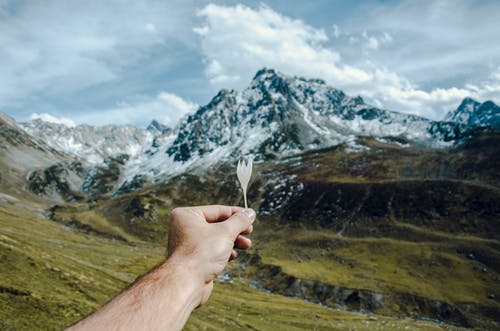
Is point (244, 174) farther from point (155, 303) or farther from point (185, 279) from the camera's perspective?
point (155, 303)

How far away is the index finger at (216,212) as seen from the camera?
540cm

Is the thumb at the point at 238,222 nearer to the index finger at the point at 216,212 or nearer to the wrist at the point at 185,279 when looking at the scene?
the index finger at the point at 216,212

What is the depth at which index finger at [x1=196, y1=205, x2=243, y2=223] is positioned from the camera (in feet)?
17.7

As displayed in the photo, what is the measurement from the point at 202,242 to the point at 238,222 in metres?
0.68

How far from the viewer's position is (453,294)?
116m

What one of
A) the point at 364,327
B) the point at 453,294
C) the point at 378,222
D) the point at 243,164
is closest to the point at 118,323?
the point at 243,164

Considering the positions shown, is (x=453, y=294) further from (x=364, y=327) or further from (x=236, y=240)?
(x=236, y=240)

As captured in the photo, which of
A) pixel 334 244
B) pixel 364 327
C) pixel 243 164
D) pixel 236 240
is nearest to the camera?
pixel 236 240

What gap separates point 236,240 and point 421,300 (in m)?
126

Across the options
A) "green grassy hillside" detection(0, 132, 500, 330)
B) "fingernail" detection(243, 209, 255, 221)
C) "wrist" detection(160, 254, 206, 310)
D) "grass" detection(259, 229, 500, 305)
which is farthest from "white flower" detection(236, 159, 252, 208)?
"grass" detection(259, 229, 500, 305)

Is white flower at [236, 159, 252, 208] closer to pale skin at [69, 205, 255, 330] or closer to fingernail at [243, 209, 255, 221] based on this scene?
fingernail at [243, 209, 255, 221]

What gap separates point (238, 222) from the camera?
520 cm

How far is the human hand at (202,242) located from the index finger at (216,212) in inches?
1.3

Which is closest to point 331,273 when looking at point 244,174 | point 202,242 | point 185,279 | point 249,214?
point 244,174
